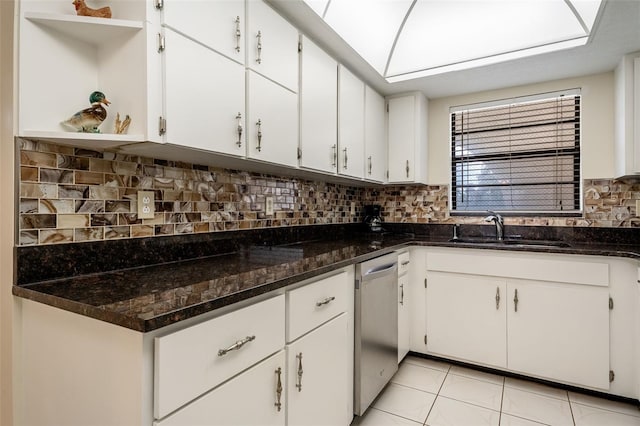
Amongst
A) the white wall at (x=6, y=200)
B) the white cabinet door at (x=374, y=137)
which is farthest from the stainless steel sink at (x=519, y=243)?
the white wall at (x=6, y=200)

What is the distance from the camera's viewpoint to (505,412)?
1.91 m

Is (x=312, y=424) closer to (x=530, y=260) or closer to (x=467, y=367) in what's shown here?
(x=467, y=367)

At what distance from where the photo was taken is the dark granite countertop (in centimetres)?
82

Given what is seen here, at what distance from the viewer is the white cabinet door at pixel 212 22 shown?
117 cm

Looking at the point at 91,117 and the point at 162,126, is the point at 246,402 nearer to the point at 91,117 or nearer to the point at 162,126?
the point at 162,126

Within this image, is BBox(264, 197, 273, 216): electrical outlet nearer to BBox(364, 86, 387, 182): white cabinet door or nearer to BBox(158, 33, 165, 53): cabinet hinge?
BBox(364, 86, 387, 182): white cabinet door

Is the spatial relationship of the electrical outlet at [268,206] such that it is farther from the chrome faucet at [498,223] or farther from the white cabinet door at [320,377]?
the chrome faucet at [498,223]

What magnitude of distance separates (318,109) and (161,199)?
1036 mm

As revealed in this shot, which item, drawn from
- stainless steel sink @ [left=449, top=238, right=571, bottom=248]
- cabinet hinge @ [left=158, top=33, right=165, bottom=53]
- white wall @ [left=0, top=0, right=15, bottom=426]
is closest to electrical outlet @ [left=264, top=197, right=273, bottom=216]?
cabinet hinge @ [left=158, top=33, right=165, bottom=53]

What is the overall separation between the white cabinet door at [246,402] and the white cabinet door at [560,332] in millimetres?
1769

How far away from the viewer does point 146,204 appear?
141 cm

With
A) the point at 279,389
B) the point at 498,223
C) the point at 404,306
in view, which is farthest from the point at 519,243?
the point at 279,389

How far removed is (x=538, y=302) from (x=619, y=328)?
1.37 feet

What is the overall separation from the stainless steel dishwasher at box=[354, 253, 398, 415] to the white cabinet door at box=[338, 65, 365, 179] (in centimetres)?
70
